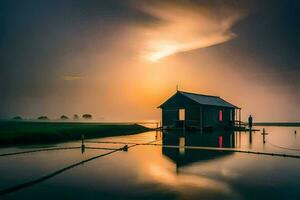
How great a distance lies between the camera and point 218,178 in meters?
14.1

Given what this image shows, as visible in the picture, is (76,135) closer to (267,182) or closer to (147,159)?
(147,159)

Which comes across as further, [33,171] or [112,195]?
[33,171]

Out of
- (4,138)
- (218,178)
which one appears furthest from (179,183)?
(4,138)

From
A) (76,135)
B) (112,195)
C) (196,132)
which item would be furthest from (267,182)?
(196,132)

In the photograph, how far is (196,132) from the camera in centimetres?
4975

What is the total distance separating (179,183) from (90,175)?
16.0 feet

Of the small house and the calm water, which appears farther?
the small house

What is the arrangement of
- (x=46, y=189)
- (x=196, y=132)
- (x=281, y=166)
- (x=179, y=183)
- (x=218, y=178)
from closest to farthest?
(x=46, y=189) < (x=179, y=183) < (x=218, y=178) < (x=281, y=166) < (x=196, y=132)

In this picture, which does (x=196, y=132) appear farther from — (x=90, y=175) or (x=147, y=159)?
(x=90, y=175)

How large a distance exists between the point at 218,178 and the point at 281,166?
623 centimetres

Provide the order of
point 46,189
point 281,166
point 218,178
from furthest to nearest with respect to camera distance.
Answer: point 281,166 → point 218,178 → point 46,189

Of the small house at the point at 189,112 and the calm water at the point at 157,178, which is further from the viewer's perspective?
the small house at the point at 189,112

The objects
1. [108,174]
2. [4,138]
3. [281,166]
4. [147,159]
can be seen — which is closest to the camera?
[108,174]

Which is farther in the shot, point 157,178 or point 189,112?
point 189,112
